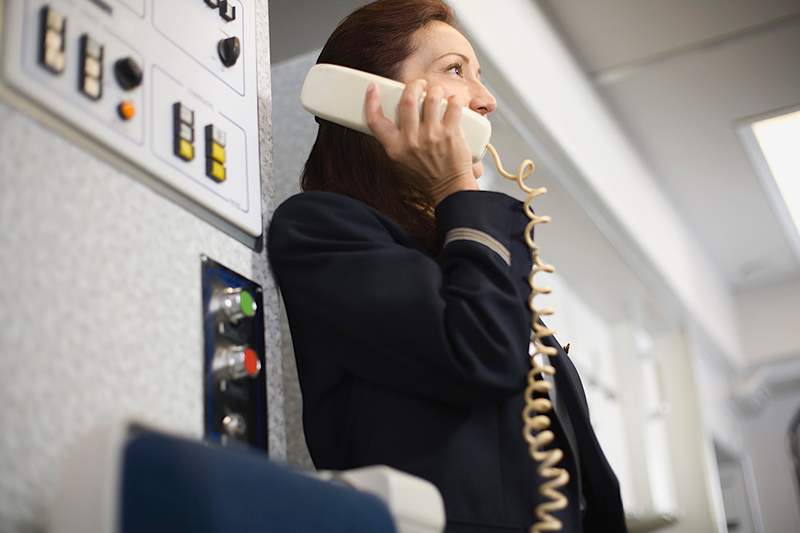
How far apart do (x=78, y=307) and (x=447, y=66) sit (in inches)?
27.9

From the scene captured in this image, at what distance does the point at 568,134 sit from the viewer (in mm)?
2553

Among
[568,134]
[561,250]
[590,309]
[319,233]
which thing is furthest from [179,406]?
[590,309]

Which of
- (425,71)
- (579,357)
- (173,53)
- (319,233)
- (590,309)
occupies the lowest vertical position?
(319,233)

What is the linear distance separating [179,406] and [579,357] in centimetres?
254

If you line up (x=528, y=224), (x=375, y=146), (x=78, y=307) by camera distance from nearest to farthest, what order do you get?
(x=78, y=307)
(x=528, y=224)
(x=375, y=146)

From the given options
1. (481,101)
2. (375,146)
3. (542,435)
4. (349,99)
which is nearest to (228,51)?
Result: (349,99)

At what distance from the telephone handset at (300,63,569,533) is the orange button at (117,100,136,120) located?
355 mm

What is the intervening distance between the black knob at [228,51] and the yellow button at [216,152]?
0.43 feet

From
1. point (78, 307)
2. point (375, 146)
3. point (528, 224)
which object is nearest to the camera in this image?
point (78, 307)

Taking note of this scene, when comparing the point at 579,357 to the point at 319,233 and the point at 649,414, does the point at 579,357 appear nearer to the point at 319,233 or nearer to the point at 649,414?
the point at 649,414

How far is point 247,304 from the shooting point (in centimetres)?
99

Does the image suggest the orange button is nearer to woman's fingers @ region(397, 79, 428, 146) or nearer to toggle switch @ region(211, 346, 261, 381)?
toggle switch @ region(211, 346, 261, 381)

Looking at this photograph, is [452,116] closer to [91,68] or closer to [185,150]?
[185,150]

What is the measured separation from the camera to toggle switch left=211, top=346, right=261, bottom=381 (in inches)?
35.9
